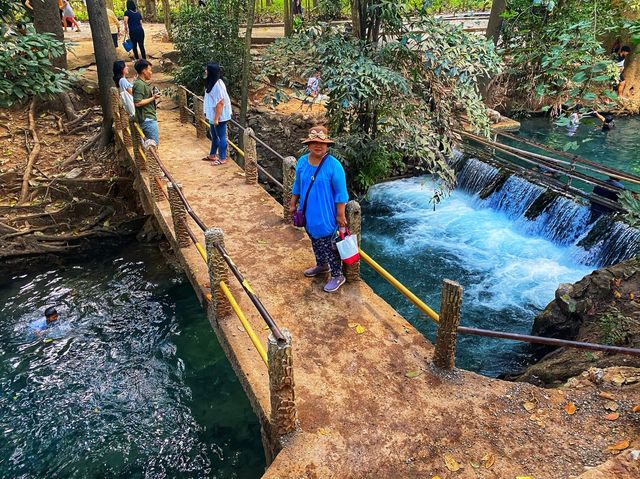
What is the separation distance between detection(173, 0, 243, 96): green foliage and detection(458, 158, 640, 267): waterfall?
8218 mm

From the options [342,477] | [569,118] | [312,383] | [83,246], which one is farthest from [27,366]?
Answer: [569,118]

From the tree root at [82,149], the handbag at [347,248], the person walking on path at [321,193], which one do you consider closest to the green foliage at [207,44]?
the tree root at [82,149]

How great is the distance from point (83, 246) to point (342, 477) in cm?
1032

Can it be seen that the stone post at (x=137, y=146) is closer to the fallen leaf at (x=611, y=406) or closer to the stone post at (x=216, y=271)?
the stone post at (x=216, y=271)

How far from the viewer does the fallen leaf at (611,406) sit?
14.4 feet

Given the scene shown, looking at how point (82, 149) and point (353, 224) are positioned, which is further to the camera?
point (82, 149)

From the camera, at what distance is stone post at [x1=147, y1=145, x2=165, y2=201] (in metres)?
8.30

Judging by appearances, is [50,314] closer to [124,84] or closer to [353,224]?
[124,84]

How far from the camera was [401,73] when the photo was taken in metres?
9.93

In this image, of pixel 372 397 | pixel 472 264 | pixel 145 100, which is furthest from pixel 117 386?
pixel 472 264

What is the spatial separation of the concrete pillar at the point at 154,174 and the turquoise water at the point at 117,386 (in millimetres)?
2708

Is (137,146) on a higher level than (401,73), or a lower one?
lower

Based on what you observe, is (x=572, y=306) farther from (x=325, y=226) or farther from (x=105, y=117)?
(x=105, y=117)

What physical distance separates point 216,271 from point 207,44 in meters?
11.5
